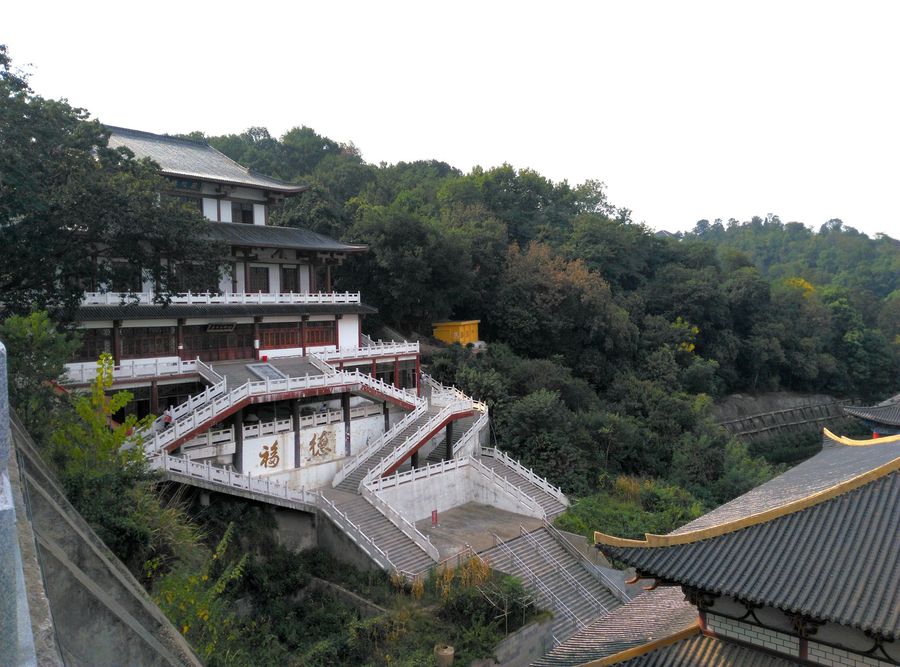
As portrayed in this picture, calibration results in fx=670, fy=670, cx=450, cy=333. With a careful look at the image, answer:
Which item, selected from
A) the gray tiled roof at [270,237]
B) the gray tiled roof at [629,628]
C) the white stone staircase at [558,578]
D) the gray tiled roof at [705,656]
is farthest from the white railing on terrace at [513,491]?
the gray tiled roof at [705,656]

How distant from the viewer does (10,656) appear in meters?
3.22

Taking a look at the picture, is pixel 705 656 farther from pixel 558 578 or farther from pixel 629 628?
pixel 558 578

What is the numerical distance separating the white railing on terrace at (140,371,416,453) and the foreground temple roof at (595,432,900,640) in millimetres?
13279

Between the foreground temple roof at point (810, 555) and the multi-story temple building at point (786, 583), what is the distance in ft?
0.04

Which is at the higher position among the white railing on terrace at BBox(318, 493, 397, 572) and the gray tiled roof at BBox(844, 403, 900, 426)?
the gray tiled roof at BBox(844, 403, 900, 426)

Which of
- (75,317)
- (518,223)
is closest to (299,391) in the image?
(75,317)

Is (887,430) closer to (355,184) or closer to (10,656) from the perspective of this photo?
(10,656)

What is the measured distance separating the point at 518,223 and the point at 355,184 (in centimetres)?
1426

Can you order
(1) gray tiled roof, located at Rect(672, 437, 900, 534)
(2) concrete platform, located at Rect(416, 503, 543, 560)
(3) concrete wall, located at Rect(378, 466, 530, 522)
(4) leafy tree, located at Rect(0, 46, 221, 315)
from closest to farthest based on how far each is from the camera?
(1) gray tiled roof, located at Rect(672, 437, 900, 534), (4) leafy tree, located at Rect(0, 46, 221, 315), (2) concrete platform, located at Rect(416, 503, 543, 560), (3) concrete wall, located at Rect(378, 466, 530, 522)

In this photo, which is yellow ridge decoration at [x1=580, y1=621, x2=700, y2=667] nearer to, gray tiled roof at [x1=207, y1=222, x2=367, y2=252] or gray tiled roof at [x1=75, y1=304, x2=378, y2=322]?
gray tiled roof at [x1=75, y1=304, x2=378, y2=322]

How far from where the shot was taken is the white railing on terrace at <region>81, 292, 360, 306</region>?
21.6m

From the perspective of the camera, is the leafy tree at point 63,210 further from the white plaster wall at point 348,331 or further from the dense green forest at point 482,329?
the white plaster wall at point 348,331

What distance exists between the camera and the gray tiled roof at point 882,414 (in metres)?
26.8

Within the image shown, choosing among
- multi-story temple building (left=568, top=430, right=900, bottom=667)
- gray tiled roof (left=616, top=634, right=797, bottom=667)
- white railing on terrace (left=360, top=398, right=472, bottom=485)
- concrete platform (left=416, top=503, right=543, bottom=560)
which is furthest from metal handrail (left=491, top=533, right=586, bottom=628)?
gray tiled roof (left=616, top=634, right=797, bottom=667)
